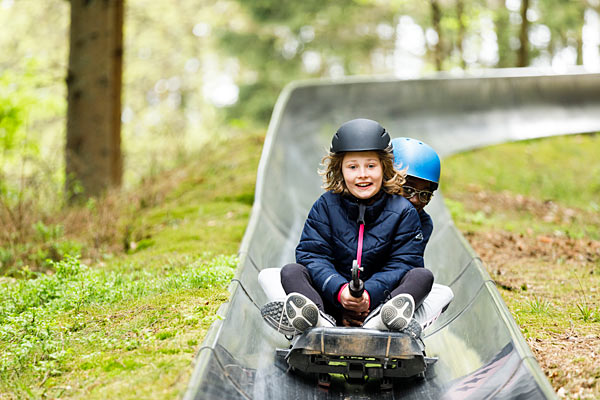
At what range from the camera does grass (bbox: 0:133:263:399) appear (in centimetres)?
299

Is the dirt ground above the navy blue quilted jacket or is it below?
below

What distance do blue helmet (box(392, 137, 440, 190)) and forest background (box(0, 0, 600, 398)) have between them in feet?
4.49

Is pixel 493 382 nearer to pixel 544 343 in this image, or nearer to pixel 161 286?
pixel 544 343

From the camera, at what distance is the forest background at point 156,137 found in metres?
3.64

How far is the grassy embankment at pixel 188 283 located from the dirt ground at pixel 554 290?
0.04ft

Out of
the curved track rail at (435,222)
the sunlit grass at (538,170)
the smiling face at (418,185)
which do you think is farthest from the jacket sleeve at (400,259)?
the sunlit grass at (538,170)

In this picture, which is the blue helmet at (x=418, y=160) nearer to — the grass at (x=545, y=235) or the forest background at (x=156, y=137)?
the grass at (x=545, y=235)

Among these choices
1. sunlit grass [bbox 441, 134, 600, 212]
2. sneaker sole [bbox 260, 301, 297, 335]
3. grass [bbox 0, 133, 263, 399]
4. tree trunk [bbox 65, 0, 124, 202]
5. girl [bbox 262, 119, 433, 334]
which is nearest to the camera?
grass [bbox 0, 133, 263, 399]

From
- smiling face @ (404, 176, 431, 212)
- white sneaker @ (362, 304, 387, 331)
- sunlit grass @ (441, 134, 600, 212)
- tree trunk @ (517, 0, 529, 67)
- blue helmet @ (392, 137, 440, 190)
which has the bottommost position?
sunlit grass @ (441, 134, 600, 212)

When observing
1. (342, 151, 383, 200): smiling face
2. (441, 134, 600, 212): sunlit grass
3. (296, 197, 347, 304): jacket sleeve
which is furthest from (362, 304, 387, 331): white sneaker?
(441, 134, 600, 212): sunlit grass

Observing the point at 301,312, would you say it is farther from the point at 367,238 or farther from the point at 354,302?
the point at 367,238

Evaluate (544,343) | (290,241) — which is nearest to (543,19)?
(290,241)

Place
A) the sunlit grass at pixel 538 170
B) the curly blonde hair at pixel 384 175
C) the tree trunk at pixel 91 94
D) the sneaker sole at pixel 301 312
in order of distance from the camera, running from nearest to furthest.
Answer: the sneaker sole at pixel 301 312 < the curly blonde hair at pixel 384 175 < the sunlit grass at pixel 538 170 < the tree trunk at pixel 91 94

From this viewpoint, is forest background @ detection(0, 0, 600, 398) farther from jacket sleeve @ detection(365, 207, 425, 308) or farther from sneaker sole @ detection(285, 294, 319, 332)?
jacket sleeve @ detection(365, 207, 425, 308)
